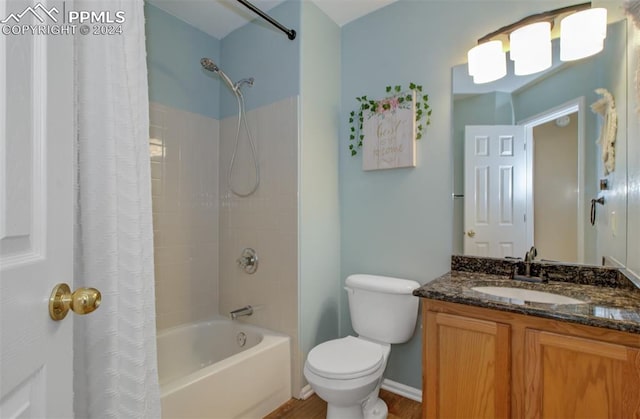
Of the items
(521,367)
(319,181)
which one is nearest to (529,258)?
(521,367)

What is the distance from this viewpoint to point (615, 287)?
1.42 metres

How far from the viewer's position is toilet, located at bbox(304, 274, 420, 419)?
1518 millimetres

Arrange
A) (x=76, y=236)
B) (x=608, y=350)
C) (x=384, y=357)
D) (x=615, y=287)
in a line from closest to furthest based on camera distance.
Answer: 1. (x=76, y=236)
2. (x=608, y=350)
3. (x=615, y=287)
4. (x=384, y=357)

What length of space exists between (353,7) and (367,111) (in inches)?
27.0

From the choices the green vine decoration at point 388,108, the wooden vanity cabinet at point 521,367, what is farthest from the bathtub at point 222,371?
the green vine decoration at point 388,108

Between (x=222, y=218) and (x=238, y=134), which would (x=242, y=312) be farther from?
(x=238, y=134)

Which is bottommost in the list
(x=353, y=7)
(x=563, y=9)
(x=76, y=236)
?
(x=76, y=236)

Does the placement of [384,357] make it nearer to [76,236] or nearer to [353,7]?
[76,236]

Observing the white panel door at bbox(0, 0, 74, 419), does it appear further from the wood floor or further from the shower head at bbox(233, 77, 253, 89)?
the shower head at bbox(233, 77, 253, 89)

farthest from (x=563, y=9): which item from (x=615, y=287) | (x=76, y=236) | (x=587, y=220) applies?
(x=76, y=236)

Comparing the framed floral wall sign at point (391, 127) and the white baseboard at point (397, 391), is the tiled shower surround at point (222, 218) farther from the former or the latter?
the framed floral wall sign at point (391, 127)

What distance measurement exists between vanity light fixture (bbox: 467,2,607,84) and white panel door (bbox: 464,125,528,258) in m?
0.31

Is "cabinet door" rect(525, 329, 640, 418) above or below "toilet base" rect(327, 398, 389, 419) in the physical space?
above

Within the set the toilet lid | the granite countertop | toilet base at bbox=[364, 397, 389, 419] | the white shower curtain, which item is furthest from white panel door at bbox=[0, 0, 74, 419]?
toilet base at bbox=[364, 397, 389, 419]
